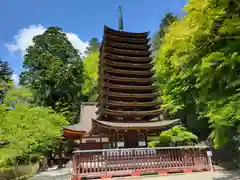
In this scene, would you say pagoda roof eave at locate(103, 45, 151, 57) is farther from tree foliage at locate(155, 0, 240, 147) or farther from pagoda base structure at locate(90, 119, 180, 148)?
tree foliage at locate(155, 0, 240, 147)

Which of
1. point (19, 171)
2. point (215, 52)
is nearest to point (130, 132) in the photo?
point (215, 52)

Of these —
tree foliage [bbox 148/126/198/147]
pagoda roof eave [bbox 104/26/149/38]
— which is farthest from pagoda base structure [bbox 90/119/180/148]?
pagoda roof eave [bbox 104/26/149/38]

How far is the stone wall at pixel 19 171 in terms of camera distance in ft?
44.7

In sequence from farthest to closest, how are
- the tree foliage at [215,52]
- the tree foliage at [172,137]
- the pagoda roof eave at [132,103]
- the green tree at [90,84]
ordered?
1. the green tree at [90,84]
2. the pagoda roof eave at [132,103]
3. the tree foliage at [172,137]
4. the tree foliage at [215,52]

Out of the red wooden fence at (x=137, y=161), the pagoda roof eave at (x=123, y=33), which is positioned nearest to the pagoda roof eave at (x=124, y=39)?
the pagoda roof eave at (x=123, y=33)

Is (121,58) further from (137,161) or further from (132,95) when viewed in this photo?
(137,161)

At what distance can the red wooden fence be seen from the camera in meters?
9.97

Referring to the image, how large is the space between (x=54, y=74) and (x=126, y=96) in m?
15.2

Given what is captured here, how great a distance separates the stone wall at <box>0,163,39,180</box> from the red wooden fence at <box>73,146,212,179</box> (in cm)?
664

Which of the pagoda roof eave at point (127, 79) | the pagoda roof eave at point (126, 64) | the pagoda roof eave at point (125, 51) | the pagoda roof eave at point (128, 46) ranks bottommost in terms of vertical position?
the pagoda roof eave at point (127, 79)

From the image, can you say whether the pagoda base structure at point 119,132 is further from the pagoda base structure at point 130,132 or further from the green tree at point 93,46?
the green tree at point 93,46

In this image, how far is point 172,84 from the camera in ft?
60.9

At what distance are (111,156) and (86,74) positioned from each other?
862 inches

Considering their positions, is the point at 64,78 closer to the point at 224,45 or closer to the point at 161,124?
the point at 161,124
